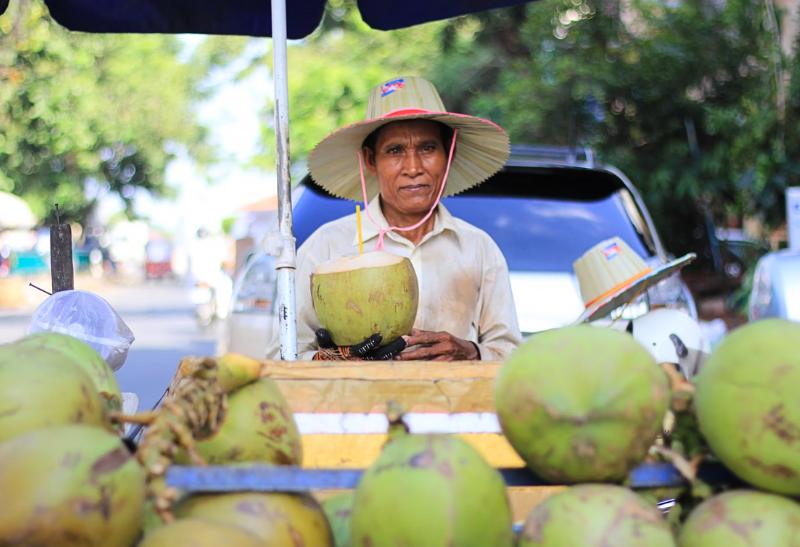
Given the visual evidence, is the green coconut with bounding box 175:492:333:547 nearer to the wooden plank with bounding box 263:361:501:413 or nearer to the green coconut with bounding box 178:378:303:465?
the green coconut with bounding box 178:378:303:465

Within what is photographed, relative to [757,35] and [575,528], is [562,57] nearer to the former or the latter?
[757,35]

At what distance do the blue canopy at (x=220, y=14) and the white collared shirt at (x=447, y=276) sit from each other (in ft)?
2.63

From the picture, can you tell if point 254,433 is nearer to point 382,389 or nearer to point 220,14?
point 382,389

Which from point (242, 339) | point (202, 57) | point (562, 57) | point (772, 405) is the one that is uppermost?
point (202, 57)

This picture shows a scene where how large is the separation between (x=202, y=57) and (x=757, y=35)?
26.7m

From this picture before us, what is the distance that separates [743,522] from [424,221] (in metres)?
2.05

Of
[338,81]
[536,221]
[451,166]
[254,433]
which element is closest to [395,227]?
[451,166]

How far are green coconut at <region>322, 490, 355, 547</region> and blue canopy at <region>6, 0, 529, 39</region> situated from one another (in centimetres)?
242

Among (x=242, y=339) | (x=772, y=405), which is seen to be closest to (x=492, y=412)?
(x=772, y=405)

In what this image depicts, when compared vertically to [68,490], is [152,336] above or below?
below

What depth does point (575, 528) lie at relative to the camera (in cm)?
144

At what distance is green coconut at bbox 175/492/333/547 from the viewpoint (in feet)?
4.80

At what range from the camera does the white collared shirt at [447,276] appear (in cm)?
332

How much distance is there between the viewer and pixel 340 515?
1678 millimetres
